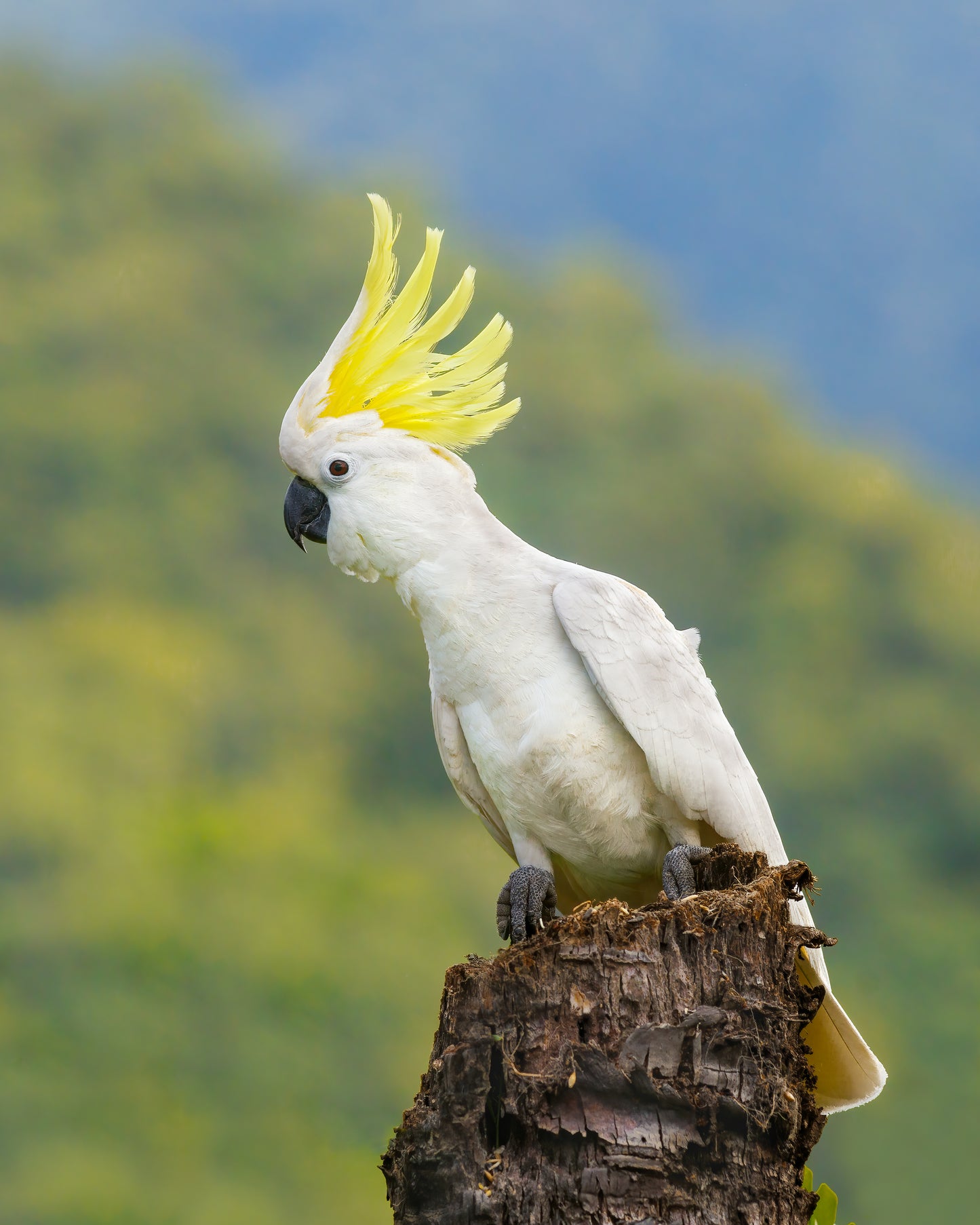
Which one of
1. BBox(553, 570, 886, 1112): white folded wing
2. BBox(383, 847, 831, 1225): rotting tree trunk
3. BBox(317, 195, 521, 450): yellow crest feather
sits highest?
BBox(317, 195, 521, 450): yellow crest feather

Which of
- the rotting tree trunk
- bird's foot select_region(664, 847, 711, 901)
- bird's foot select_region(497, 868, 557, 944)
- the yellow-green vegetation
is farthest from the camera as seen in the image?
the yellow-green vegetation

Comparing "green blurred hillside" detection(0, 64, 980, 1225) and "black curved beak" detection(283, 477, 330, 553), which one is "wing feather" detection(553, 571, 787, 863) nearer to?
"black curved beak" detection(283, 477, 330, 553)

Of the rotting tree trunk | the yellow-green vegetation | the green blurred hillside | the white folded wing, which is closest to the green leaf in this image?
the yellow-green vegetation

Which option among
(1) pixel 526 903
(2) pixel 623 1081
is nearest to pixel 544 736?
(1) pixel 526 903

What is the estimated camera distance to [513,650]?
8.92ft

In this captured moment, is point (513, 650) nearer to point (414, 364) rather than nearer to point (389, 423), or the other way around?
point (389, 423)

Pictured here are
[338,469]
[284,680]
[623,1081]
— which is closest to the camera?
[623,1081]

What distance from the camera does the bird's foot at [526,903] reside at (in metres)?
2.75

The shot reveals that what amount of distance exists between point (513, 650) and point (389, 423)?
2.21ft

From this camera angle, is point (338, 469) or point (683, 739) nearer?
point (683, 739)

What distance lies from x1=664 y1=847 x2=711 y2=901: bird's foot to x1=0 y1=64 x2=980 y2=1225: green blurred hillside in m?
4.07

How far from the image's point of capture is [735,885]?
2375mm

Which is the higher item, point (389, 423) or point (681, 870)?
point (389, 423)

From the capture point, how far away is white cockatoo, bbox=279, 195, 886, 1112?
2.66m
